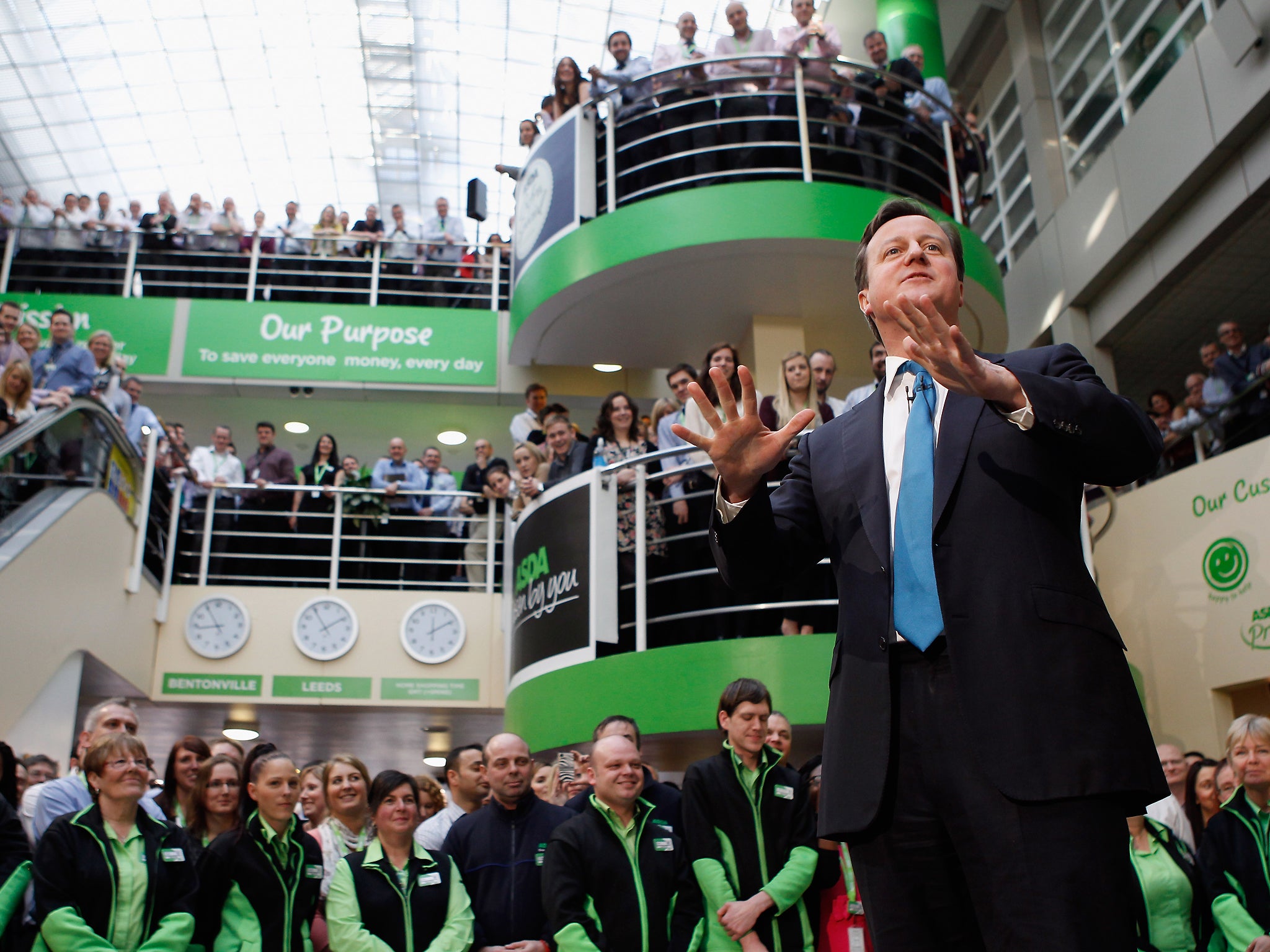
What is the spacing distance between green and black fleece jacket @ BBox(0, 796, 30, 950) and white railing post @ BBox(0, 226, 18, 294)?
11.1 m

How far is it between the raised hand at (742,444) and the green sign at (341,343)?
11676mm

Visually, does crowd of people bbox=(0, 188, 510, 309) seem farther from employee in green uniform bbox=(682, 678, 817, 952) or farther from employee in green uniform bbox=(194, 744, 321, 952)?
employee in green uniform bbox=(682, 678, 817, 952)

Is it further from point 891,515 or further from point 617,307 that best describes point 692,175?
point 891,515

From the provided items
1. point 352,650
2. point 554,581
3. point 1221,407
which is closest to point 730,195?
point 554,581

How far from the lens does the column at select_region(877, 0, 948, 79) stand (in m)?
14.4

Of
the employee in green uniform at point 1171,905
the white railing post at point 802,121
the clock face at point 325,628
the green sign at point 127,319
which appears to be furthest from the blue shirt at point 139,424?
the employee in green uniform at point 1171,905

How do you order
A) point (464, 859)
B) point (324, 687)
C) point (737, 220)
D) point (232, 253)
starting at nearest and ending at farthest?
point (464, 859) → point (737, 220) → point (324, 687) → point (232, 253)

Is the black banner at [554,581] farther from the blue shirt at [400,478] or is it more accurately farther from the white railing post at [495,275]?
the white railing post at [495,275]

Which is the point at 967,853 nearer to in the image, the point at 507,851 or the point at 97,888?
the point at 97,888

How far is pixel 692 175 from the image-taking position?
9828 millimetres

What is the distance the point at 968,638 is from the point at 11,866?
3967 mm

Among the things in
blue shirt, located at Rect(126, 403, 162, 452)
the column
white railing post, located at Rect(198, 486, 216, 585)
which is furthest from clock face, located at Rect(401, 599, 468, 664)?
the column

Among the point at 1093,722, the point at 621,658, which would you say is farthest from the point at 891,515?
the point at 621,658

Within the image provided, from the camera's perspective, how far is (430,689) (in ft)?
33.1
